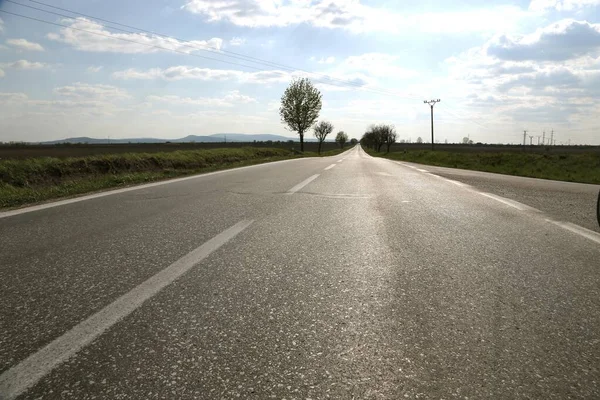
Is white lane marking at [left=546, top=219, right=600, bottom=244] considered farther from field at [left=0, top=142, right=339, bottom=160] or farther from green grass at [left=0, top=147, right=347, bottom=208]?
field at [left=0, top=142, right=339, bottom=160]

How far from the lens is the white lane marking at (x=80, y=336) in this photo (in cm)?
166

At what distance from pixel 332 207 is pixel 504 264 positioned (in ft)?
10.5

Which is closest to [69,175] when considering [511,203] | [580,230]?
[511,203]

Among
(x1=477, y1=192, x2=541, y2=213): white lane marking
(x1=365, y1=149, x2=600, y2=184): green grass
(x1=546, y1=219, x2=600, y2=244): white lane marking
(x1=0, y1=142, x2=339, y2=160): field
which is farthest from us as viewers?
(x1=0, y1=142, x2=339, y2=160): field

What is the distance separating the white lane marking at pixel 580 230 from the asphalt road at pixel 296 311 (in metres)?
0.10

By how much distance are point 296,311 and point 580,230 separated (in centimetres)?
449

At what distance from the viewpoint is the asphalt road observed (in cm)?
170

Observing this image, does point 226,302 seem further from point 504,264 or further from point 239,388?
point 504,264

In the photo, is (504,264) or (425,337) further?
(504,264)

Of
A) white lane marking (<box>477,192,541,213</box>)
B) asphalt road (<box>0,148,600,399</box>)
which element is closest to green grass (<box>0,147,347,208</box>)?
asphalt road (<box>0,148,600,399</box>)

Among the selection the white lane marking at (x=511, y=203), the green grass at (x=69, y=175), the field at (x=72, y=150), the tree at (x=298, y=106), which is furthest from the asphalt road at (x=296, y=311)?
the tree at (x=298, y=106)

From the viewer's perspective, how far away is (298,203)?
21.7 ft

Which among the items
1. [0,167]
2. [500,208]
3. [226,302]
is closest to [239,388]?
[226,302]

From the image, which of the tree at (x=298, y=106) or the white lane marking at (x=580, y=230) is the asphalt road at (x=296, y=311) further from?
the tree at (x=298, y=106)
